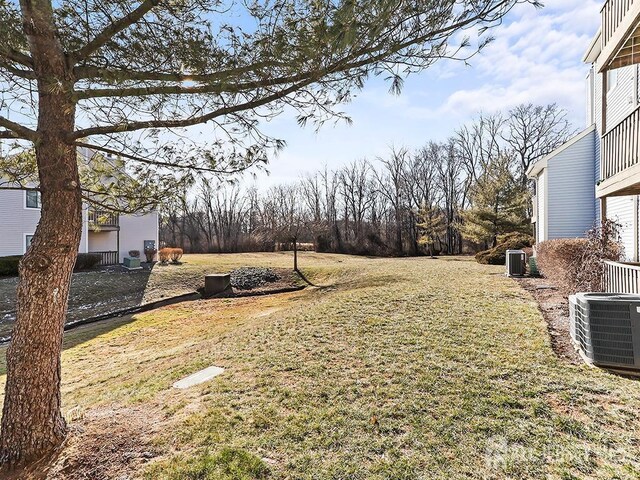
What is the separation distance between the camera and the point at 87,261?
16.7 m

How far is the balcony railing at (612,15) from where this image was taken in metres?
5.09

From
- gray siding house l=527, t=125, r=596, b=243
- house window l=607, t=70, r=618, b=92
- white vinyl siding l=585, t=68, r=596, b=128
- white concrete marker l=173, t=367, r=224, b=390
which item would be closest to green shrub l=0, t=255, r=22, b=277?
white concrete marker l=173, t=367, r=224, b=390

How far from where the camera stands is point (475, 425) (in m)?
2.75

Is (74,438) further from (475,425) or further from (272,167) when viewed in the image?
(475,425)

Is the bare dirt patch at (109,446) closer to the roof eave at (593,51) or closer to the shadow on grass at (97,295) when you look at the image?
the shadow on grass at (97,295)

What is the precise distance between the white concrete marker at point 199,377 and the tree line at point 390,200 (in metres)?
24.2

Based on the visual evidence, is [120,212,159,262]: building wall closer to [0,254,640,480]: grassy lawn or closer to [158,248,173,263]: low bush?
[158,248,173,263]: low bush

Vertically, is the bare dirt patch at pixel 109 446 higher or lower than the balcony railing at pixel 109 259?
lower

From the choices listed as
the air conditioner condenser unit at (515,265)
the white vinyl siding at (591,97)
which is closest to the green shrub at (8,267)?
the air conditioner condenser unit at (515,265)

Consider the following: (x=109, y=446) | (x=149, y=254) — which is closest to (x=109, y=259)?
(x=149, y=254)

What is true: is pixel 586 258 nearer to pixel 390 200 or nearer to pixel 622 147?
pixel 622 147

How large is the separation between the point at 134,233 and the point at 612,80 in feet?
76.0

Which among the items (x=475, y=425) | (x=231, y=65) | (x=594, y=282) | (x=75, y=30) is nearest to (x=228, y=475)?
(x=475, y=425)

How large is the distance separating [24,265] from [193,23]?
255 cm
